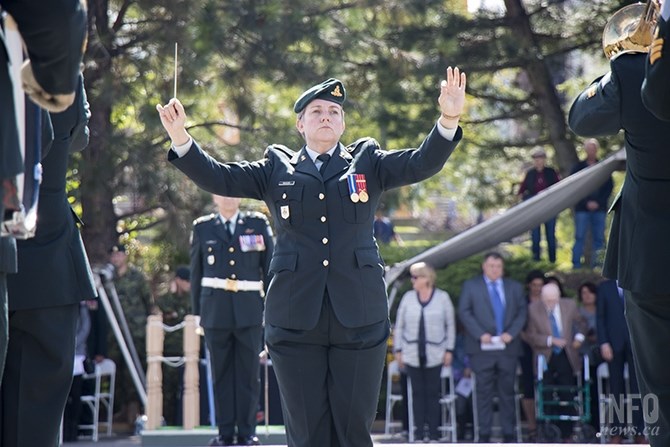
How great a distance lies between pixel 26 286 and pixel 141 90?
31.0ft

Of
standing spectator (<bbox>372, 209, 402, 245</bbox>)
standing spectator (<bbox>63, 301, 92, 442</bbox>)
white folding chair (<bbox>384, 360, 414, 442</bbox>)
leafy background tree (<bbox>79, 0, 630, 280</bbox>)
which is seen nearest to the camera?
white folding chair (<bbox>384, 360, 414, 442</bbox>)

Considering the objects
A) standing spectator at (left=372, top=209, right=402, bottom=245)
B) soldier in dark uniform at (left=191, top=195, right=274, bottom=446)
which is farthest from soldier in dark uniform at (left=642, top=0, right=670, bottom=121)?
standing spectator at (left=372, top=209, right=402, bottom=245)

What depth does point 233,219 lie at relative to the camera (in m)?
10.5

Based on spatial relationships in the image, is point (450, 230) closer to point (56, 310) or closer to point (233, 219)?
point (233, 219)

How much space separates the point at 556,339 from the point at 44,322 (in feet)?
25.7

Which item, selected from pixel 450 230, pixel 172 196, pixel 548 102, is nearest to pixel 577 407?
pixel 172 196

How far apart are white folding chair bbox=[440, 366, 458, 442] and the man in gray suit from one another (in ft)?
1.11

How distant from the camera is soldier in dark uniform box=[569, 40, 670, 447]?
5355 millimetres

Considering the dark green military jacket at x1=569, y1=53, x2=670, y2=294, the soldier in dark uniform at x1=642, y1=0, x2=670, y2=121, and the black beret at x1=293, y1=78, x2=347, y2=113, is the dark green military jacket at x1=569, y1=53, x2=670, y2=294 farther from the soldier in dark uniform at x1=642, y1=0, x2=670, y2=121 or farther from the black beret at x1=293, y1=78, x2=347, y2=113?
the black beret at x1=293, y1=78, x2=347, y2=113

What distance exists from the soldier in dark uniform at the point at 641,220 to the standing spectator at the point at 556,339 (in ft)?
22.8

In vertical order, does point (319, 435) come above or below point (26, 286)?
below

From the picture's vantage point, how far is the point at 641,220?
550cm

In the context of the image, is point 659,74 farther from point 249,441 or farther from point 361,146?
point 249,441

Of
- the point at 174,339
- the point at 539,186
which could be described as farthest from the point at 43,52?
the point at 539,186
